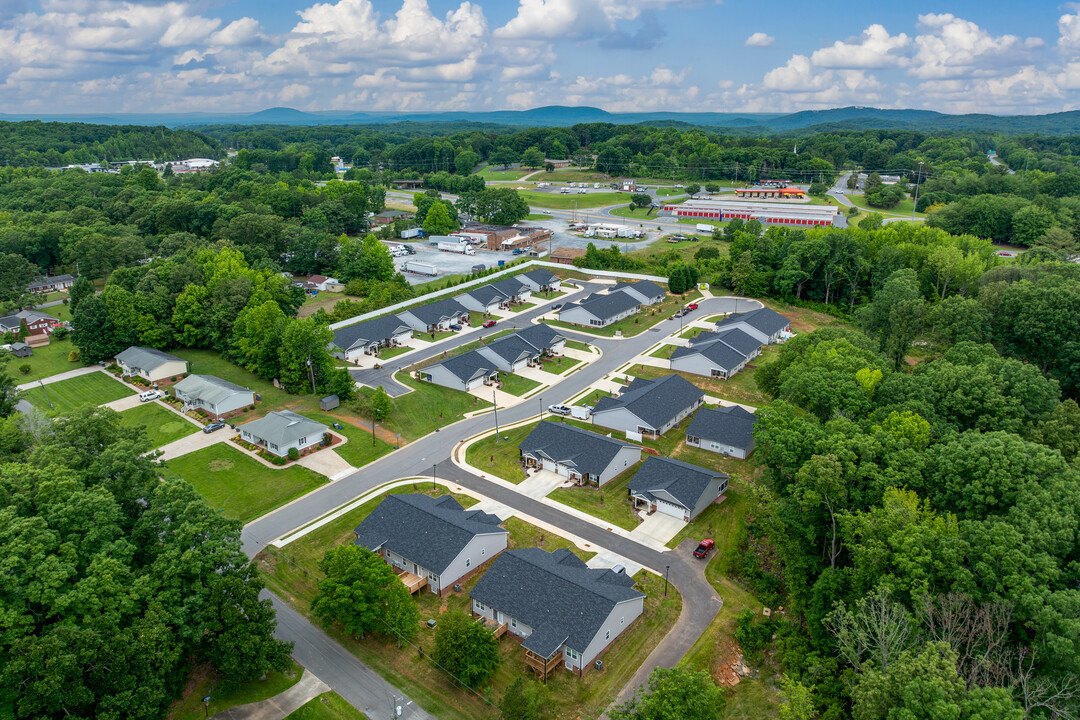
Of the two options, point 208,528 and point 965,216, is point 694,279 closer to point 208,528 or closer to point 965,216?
point 965,216

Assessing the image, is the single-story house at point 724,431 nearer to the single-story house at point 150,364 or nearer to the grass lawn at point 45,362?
the single-story house at point 150,364

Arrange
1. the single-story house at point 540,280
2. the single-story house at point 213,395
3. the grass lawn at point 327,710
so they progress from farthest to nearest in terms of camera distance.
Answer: the single-story house at point 540,280 → the single-story house at point 213,395 → the grass lawn at point 327,710

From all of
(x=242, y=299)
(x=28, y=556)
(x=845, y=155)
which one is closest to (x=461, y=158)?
(x=845, y=155)

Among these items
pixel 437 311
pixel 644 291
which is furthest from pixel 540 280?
pixel 437 311

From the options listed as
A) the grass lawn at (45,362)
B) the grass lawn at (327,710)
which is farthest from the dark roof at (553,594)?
the grass lawn at (45,362)

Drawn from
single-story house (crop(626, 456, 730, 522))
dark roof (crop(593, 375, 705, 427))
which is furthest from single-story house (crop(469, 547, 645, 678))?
dark roof (crop(593, 375, 705, 427))

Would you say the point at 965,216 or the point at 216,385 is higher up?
the point at 965,216

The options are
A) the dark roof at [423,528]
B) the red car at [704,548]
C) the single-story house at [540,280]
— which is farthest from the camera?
the single-story house at [540,280]
